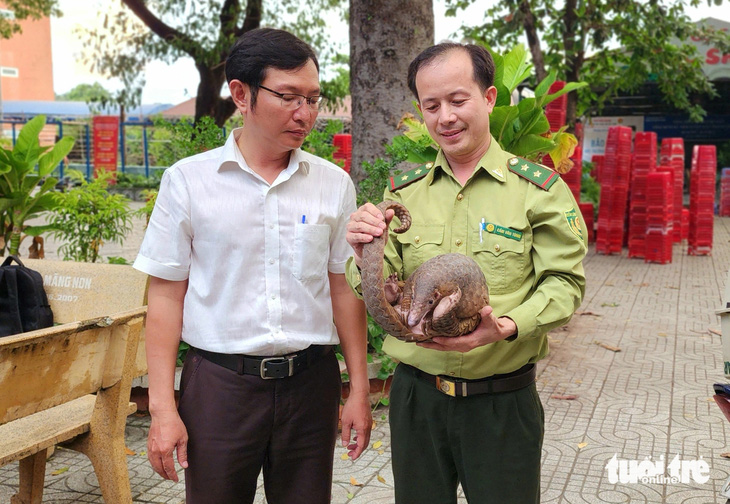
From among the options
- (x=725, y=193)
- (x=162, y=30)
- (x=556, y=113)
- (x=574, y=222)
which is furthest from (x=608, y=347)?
(x=725, y=193)

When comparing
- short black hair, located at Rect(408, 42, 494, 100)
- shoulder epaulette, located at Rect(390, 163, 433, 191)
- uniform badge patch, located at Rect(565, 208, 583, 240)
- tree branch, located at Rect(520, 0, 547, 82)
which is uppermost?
tree branch, located at Rect(520, 0, 547, 82)

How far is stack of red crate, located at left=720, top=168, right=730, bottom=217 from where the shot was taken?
19.5m

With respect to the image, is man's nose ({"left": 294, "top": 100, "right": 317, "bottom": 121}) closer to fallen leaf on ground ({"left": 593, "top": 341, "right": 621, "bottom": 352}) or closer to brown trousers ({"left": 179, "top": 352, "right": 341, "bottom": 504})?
brown trousers ({"left": 179, "top": 352, "right": 341, "bottom": 504})

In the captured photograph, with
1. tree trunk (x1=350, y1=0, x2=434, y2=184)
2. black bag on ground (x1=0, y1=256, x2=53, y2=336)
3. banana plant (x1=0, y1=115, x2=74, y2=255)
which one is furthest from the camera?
tree trunk (x1=350, y1=0, x2=434, y2=184)

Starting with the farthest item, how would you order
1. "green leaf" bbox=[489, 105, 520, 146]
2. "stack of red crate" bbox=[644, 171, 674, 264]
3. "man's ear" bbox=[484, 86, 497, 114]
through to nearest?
"stack of red crate" bbox=[644, 171, 674, 264], "green leaf" bbox=[489, 105, 520, 146], "man's ear" bbox=[484, 86, 497, 114]

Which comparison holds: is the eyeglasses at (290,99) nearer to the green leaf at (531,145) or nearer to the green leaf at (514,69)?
the green leaf at (531,145)

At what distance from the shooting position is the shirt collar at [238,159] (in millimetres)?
2439

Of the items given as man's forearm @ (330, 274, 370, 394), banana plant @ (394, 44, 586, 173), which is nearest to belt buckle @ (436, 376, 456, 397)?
man's forearm @ (330, 274, 370, 394)

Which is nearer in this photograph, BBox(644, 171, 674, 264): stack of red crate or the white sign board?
BBox(644, 171, 674, 264): stack of red crate

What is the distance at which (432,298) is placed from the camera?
6.42 ft

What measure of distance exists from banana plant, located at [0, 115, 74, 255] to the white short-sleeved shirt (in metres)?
3.74

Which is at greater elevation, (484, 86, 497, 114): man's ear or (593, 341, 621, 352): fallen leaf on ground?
(484, 86, 497, 114): man's ear

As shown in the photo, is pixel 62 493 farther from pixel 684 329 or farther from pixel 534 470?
pixel 684 329

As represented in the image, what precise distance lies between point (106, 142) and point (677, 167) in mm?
14400
